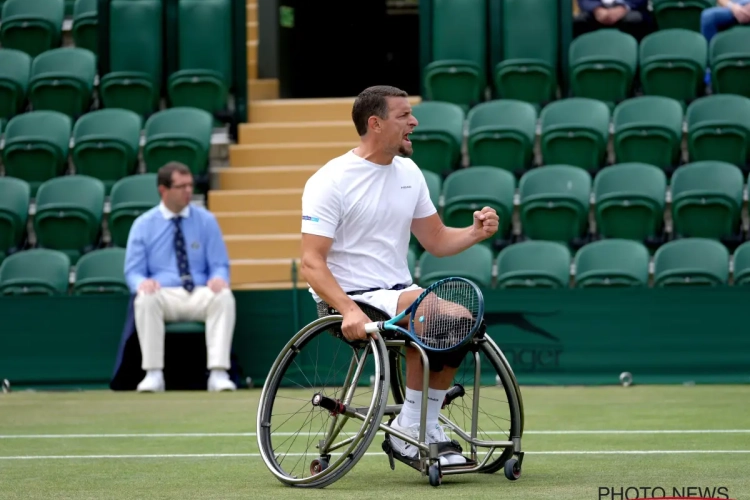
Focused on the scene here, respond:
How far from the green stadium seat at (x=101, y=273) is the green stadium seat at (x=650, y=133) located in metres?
4.20

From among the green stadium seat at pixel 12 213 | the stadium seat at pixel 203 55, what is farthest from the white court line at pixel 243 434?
the stadium seat at pixel 203 55

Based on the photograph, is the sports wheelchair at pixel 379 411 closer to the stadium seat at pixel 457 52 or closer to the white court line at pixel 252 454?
the white court line at pixel 252 454

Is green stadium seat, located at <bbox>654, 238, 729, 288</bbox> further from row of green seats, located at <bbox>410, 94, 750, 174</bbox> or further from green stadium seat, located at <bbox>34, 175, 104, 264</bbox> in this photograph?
green stadium seat, located at <bbox>34, 175, 104, 264</bbox>

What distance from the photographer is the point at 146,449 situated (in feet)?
20.8

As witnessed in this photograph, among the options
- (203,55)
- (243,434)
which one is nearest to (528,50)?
(203,55)

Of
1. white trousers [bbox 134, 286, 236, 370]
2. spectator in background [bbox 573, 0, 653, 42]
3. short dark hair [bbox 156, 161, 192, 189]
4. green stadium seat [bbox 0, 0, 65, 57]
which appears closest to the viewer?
white trousers [bbox 134, 286, 236, 370]

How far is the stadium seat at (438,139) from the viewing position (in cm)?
1127

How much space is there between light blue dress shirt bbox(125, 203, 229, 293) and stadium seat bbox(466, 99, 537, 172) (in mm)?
2504

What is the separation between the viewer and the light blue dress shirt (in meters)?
9.98

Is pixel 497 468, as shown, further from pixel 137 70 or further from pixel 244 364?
pixel 137 70

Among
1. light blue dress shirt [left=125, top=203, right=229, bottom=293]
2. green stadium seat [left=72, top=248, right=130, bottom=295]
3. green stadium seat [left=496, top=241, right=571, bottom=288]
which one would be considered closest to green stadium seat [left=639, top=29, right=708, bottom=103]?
green stadium seat [left=496, top=241, right=571, bottom=288]

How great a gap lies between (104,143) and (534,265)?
417 centimetres

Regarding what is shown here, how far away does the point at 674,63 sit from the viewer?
38.2ft

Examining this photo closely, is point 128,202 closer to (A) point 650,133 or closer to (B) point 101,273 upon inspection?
(B) point 101,273
